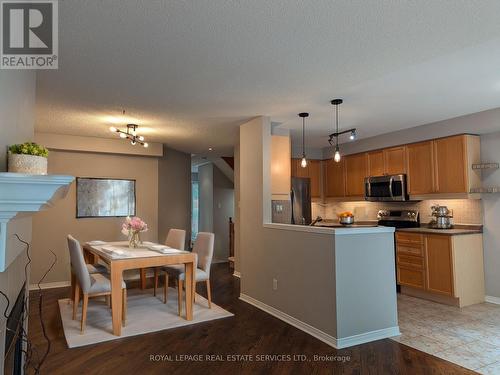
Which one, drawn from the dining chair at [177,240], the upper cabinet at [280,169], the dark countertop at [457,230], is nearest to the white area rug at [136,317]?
the dining chair at [177,240]

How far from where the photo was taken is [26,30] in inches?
80.2

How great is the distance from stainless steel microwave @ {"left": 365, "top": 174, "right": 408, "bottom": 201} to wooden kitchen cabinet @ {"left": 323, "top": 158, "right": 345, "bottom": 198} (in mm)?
632

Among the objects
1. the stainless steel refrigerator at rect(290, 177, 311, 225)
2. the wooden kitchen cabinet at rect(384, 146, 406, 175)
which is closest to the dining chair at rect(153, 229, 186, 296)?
the stainless steel refrigerator at rect(290, 177, 311, 225)

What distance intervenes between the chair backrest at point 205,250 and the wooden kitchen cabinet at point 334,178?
3013 mm

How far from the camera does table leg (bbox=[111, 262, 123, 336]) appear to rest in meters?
3.30

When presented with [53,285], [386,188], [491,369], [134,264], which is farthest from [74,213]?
[491,369]

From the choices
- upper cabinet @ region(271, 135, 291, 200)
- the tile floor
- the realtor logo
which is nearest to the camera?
the realtor logo

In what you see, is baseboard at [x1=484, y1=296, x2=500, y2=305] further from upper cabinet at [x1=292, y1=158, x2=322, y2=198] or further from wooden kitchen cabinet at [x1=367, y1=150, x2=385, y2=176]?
upper cabinet at [x1=292, y1=158, x2=322, y2=198]

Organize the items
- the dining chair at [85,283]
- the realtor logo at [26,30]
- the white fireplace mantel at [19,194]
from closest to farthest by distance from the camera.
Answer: the white fireplace mantel at [19,194] < the realtor logo at [26,30] < the dining chair at [85,283]

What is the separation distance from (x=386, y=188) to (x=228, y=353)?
12.3 feet

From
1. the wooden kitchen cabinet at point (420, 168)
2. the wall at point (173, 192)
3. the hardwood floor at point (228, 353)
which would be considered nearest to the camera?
the hardwood floor at point (228, 353)

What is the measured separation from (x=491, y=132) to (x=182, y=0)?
174 inches

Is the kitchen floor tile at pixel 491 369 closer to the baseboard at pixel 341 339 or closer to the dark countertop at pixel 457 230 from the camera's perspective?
the baseboard at pixel 341 339

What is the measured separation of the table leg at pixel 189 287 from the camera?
12.3ft
